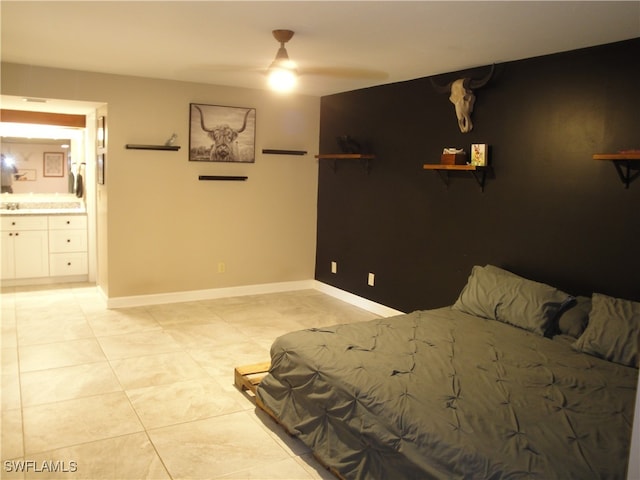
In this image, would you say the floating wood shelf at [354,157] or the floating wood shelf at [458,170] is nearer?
the floating wood shelf at [458,170]

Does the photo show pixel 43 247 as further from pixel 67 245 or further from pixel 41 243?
pixel 67 245

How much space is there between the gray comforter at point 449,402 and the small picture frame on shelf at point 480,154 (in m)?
1.36

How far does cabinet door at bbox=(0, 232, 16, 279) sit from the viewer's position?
19.7 ft

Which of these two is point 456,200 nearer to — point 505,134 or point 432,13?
point 505,134

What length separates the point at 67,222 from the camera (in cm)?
633

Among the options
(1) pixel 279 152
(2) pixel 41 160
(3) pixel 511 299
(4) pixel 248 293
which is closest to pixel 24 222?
(2) pixel 41 160

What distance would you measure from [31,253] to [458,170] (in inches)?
197

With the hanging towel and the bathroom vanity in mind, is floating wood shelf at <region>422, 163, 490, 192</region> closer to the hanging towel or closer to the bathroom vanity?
the bathroom vanity

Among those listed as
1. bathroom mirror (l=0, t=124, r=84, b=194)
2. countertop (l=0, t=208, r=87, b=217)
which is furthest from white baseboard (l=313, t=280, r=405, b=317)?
bathroom mirror (l=0, t=124, r=84, b=194)

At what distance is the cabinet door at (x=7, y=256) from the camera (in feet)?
19.7

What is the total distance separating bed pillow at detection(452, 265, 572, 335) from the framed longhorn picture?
9.94 feet

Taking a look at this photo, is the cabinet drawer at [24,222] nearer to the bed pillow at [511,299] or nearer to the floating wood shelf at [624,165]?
the bed pillow at [511,299]

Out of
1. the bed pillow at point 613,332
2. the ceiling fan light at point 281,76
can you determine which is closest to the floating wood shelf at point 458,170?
the bed pillow at point 613,332

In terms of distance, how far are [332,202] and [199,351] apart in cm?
262
